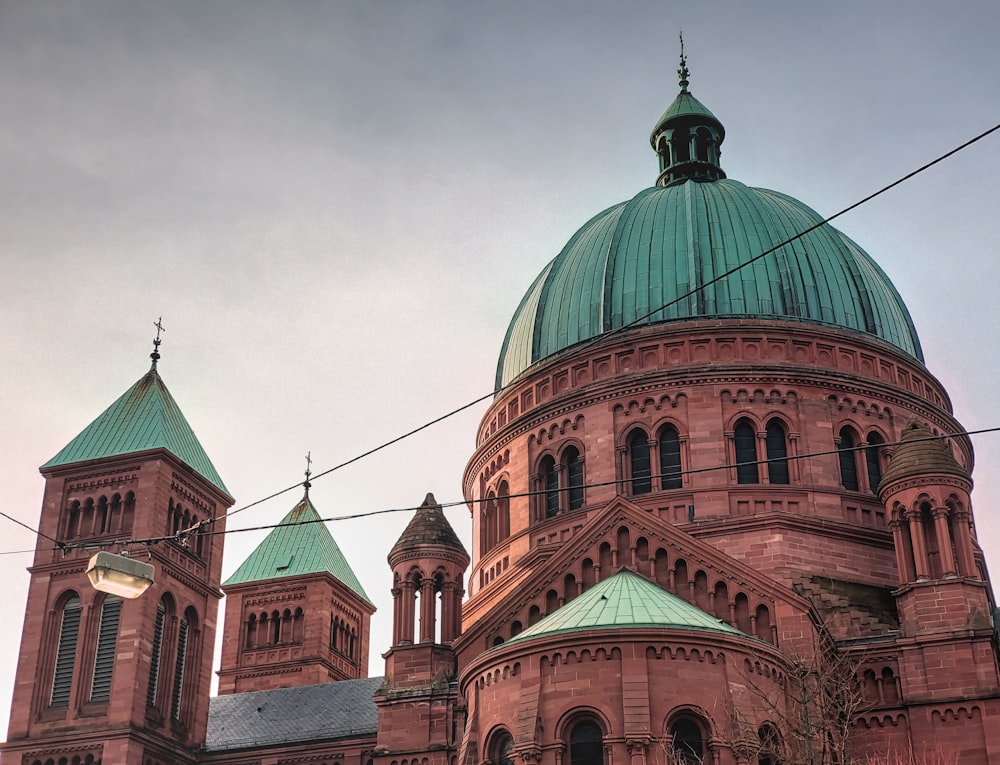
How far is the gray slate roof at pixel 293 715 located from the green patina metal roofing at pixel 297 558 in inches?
506

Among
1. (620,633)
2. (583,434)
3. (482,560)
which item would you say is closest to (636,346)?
(583,434)

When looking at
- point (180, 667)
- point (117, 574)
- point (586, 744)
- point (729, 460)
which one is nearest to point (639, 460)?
point (729, 460)

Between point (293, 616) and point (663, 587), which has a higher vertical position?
point (293, 616)

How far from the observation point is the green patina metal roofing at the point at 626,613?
29.3 metres

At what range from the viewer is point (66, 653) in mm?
47406

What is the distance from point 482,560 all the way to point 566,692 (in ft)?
53.2

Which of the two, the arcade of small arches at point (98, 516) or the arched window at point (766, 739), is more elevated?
the arcade of small arches at point (98, 516)

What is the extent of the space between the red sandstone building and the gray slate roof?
0.54ft

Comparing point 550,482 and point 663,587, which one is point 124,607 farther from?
point 663,587

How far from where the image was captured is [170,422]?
2056 inches

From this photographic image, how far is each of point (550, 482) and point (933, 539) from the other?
43.9ft

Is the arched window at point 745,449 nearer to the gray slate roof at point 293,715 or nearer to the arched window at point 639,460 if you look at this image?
the arched window at point 639,460

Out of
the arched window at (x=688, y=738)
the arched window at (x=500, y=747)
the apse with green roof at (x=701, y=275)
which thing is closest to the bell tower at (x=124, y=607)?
the apse with green roof at (x=701, y=275)

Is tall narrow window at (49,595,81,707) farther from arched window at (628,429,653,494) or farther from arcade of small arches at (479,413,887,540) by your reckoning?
arched window at (628,429,653,494)
